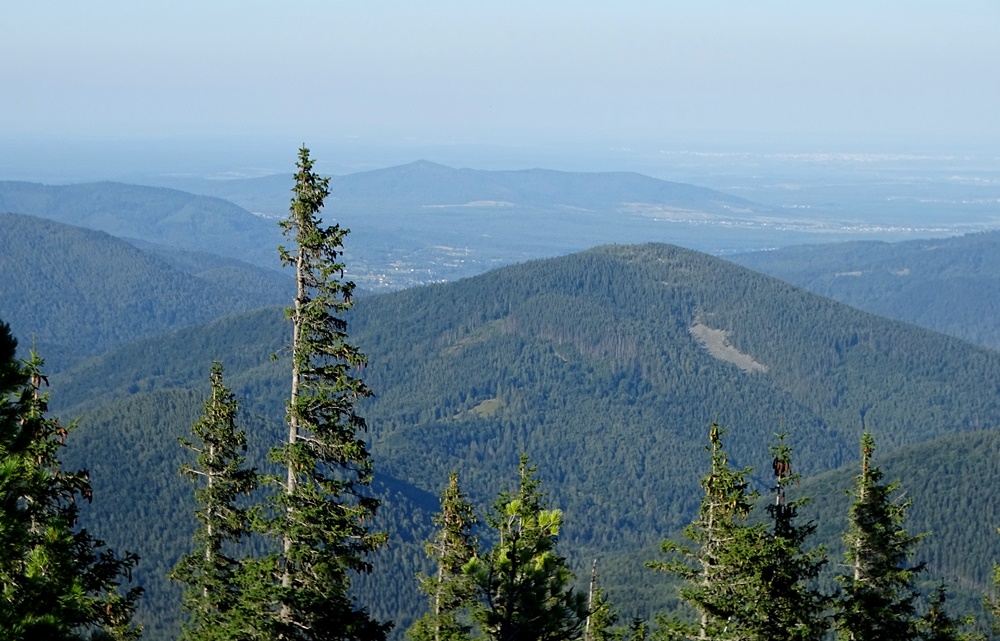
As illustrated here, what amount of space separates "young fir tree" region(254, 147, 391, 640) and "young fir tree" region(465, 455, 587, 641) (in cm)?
205

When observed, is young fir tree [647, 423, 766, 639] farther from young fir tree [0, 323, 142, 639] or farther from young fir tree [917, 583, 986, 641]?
young fir tree [0, 323, 142, 639]

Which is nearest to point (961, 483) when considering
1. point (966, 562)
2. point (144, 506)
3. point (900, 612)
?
point (966, 562)

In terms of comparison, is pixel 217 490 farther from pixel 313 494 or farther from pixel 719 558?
pixel 719 558

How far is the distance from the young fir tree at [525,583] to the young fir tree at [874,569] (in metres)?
7.68

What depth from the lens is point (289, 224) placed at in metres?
Result: 22.0

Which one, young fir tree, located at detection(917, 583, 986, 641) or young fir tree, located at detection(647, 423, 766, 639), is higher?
young fir tree, located at detection(647, 423, 766, 639)

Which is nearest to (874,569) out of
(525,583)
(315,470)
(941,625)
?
(941,625)

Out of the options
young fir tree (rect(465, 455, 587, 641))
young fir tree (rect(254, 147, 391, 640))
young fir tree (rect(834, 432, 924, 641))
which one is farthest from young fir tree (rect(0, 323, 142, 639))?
young fir tree (rect(834, 432, 924, 641))

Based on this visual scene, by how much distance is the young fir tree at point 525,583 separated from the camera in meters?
22.2

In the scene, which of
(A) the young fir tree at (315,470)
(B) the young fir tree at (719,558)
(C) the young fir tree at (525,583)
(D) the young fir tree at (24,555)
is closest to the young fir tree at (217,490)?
(A) the young fir tree at (315,470)

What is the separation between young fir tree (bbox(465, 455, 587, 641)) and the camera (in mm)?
22250

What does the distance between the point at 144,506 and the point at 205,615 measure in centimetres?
14751

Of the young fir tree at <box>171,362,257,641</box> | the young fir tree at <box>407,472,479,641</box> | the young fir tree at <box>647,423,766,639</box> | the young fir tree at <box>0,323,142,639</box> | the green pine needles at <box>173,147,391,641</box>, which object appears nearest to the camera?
the young fir tree at <box>0,323,142,639</box>

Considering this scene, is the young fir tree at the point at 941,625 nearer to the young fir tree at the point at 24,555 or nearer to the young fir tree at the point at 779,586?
the young fir tree at the point at 779,586
